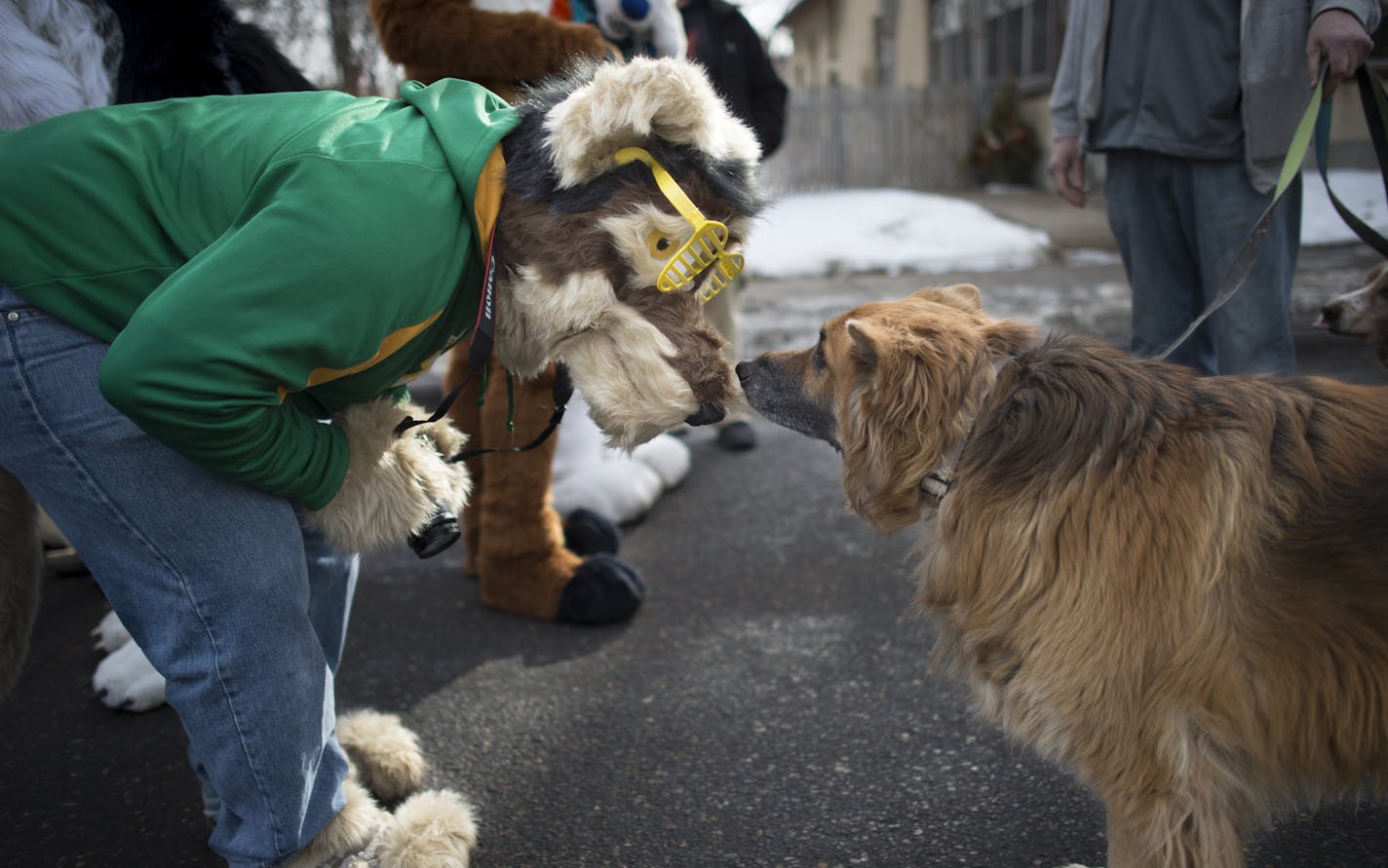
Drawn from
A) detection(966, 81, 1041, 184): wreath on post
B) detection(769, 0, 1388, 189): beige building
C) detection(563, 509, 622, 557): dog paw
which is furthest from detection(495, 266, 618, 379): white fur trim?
detection(966, 81, 1041, 184): wreath on post

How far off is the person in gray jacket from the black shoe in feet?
Answer: 8.08

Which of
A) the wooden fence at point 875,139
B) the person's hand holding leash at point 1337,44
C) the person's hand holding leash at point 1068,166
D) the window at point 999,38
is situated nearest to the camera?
the person's hand holding leash at point 1337,44

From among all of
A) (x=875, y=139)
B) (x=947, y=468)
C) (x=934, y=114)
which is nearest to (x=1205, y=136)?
(x=947, y=468)

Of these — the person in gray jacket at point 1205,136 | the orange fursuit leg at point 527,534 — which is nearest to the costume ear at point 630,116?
the orange fursuit leg at point 527,534

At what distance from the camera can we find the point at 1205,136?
327cm

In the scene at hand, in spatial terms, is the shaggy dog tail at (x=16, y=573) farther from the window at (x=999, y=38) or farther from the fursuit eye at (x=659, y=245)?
the window at (x=999, y=38)

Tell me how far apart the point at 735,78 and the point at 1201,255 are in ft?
10.4

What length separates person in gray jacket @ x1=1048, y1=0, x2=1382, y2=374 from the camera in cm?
310

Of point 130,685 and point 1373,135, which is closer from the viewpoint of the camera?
point 1373,135

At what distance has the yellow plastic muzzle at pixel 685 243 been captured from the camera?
1.91 meters

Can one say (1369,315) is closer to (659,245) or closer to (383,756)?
(659,245)

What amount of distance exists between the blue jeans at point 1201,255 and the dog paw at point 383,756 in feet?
9.46

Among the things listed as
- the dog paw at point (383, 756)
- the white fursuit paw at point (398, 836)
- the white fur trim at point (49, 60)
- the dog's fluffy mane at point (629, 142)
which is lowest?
the dog paw at point (383, 756)

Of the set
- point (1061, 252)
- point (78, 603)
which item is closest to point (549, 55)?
point (78, 603)
